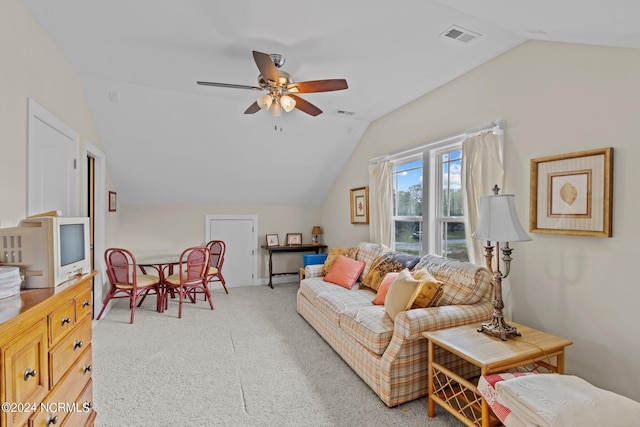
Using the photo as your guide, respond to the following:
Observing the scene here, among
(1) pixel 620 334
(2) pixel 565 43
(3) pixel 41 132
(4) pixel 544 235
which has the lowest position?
(1) pixel 620 334

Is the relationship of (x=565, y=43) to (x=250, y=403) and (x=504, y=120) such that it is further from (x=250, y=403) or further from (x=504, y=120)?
(x=250, y=403)

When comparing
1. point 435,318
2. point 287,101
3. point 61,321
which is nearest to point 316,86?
point 287,101

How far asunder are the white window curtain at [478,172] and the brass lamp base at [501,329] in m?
0.71

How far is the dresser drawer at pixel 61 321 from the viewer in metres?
1.29

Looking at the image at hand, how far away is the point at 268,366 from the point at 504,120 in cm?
287

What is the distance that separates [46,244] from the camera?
1.42 metres

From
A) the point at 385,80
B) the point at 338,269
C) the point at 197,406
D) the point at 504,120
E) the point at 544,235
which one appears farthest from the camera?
the point at 338,269

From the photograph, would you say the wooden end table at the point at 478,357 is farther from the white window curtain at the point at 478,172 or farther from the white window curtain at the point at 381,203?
the white window curtain at the point at 381,203

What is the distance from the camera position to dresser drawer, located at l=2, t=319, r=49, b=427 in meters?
0.97

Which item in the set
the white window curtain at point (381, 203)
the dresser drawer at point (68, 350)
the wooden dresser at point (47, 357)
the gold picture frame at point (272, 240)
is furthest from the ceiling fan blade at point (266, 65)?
the gold picture frame at point (272, 240)

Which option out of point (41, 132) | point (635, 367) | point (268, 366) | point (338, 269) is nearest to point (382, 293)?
point (338, 269)

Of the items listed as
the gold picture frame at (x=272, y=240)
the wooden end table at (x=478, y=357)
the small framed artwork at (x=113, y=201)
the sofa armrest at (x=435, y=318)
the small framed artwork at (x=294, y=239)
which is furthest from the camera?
the small framed artwork at (x=294, y=239)

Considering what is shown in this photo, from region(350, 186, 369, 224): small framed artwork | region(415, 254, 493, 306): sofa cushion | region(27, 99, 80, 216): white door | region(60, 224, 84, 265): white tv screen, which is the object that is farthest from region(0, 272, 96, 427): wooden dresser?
region(350, 186, 369, 224): small framed artwork

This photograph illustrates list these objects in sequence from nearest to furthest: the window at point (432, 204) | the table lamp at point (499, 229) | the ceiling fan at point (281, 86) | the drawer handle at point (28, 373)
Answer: the drawer handle at point (28, 373) → the table lamp at point (499, 229) → the ceiling fan at point (281, 86) → the window at point (432, 204)
